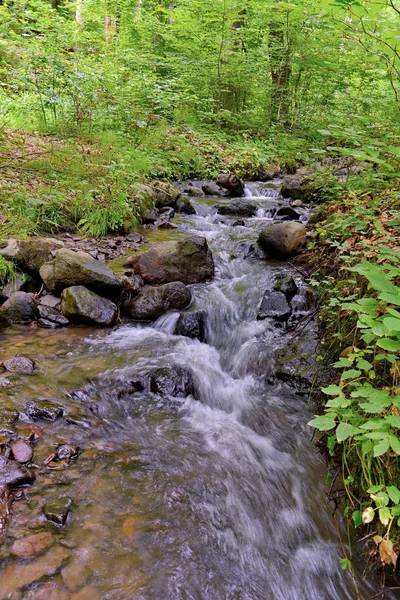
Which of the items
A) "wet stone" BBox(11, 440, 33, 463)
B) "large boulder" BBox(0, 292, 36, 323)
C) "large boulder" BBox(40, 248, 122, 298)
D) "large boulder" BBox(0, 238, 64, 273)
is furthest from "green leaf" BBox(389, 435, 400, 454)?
"large boulder" BBox(0, 238, 64, 273)

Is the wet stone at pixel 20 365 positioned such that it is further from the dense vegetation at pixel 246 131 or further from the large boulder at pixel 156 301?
the dense vegetation at pixel 246 131

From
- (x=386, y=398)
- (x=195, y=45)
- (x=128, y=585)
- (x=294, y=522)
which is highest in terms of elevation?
(x=195, y=45)

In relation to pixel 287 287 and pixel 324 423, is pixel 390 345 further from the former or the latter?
pixel 287 287

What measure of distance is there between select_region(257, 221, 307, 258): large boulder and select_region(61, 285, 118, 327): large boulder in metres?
2.78

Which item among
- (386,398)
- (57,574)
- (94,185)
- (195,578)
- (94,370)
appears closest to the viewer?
(386,398)

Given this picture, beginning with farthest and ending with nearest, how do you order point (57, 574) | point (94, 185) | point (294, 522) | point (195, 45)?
1. point (195, 45)
2. point (94, 185)
3. point (294, 522)
4. point (57, 574)

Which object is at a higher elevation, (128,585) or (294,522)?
(128,585)

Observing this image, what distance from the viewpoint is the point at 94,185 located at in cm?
627

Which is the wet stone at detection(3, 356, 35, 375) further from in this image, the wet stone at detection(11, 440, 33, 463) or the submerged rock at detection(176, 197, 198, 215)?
the submerged rock at detection(176, 197, 198, 215)

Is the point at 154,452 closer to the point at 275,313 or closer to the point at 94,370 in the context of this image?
the point at 94,370

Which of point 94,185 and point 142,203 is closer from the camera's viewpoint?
point 94,185

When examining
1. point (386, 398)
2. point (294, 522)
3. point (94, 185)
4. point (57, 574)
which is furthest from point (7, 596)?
point (94, 185)

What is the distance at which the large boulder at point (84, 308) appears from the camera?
4.35 metres

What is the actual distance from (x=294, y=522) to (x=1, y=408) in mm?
2235
